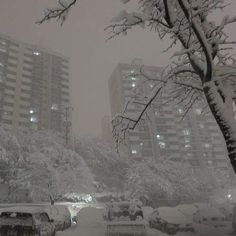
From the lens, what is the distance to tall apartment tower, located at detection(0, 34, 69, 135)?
8800 centimetres

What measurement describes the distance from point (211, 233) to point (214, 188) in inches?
1970

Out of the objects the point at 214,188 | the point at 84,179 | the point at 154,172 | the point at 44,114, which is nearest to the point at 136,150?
the point at 44,114

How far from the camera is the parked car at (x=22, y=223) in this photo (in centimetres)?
1158

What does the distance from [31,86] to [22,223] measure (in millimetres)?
89970

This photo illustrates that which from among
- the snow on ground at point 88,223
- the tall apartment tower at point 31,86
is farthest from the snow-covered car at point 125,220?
the tall apartment tower at point 31,86

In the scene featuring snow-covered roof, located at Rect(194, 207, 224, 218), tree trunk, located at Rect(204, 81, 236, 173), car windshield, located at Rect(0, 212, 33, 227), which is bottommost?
snow-covered roof, located at Rect(194, 207, 224, 218)

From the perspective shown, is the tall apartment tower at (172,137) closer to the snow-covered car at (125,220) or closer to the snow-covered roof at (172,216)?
the snow-covered roof at (172,216)

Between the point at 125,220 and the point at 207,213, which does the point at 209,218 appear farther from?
the point at 125,220

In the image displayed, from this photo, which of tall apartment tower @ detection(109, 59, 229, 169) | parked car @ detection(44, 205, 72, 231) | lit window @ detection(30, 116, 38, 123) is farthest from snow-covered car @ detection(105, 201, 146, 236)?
lit window @ detection(30, 116, 38, 123)

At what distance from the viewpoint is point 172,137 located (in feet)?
351

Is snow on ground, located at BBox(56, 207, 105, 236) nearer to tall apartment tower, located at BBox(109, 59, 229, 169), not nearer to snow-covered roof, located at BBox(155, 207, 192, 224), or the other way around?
snow-covered roof, located at BBox(155, 207, 192, 224)

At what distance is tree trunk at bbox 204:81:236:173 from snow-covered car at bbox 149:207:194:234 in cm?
888

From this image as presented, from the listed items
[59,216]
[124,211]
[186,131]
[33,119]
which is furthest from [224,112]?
[186,131]

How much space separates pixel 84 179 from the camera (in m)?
40.0
